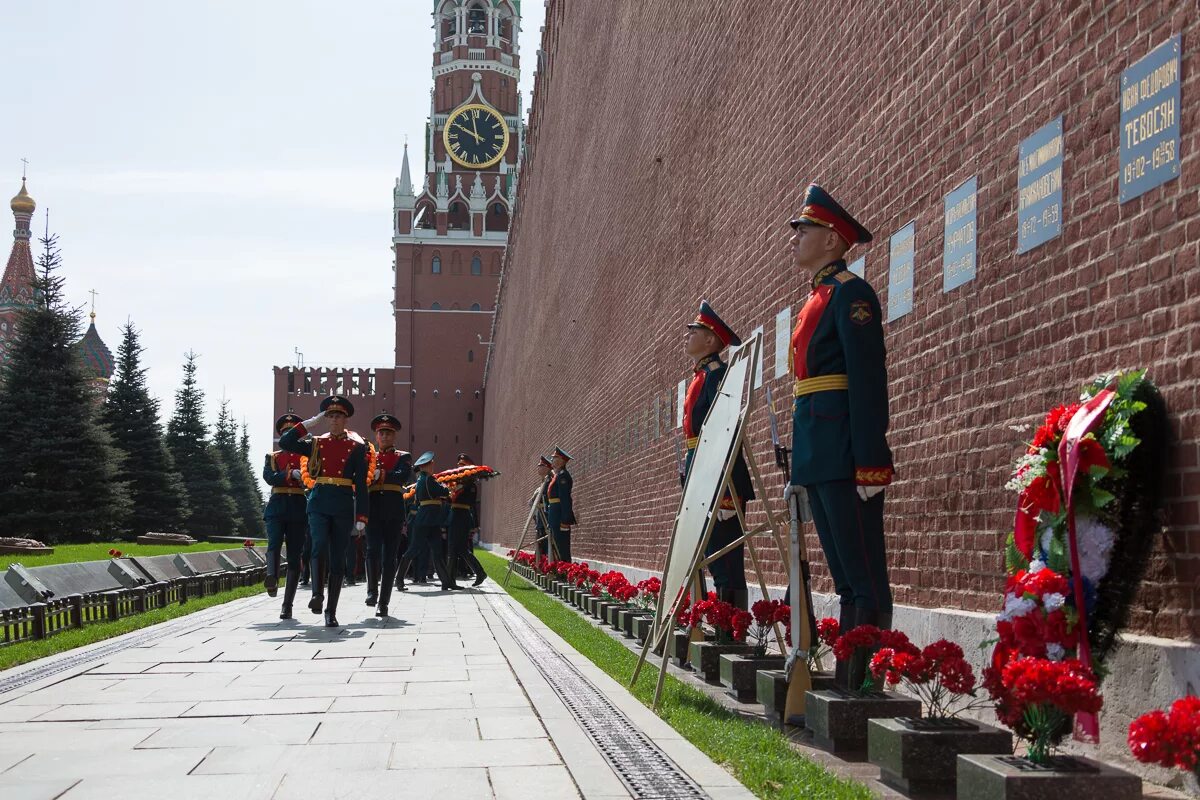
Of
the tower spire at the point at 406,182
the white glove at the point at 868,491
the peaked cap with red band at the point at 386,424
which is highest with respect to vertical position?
the tower spire at the point at 406,182

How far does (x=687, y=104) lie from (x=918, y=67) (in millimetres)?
7186

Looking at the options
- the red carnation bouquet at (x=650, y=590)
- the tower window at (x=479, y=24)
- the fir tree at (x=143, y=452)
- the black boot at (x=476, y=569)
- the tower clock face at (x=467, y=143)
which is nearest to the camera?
the red carnation bouquet at (x=650, y=590)

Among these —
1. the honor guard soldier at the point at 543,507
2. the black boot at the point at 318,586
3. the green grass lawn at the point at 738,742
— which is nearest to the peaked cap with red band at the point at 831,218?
the green grass lawn at the point at 738,742

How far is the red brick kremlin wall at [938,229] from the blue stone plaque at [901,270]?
8 centimetres

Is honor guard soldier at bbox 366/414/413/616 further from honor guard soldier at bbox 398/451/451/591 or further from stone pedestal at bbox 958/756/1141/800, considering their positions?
stone pedestal at bbox 958/756/1141/800

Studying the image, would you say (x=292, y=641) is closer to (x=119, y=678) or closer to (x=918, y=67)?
(x=119, y=678)

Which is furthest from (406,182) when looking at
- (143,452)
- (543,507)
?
(543,507)

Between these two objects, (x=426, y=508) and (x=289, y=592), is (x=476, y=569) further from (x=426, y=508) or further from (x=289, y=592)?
(x=289, y=592)

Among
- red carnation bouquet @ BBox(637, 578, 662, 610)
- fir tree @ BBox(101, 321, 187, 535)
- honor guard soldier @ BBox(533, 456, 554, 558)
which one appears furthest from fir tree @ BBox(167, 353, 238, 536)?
red carnation bouquet @ BBox(637, 578, 662, 610)

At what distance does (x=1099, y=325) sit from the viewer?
431 centimetres

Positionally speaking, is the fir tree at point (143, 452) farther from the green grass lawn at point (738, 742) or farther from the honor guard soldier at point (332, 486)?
the green grass lawn at point (738, 742)

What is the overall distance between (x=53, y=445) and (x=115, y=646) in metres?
24.0

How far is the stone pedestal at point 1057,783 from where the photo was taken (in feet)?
10.0

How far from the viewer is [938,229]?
597 cm
